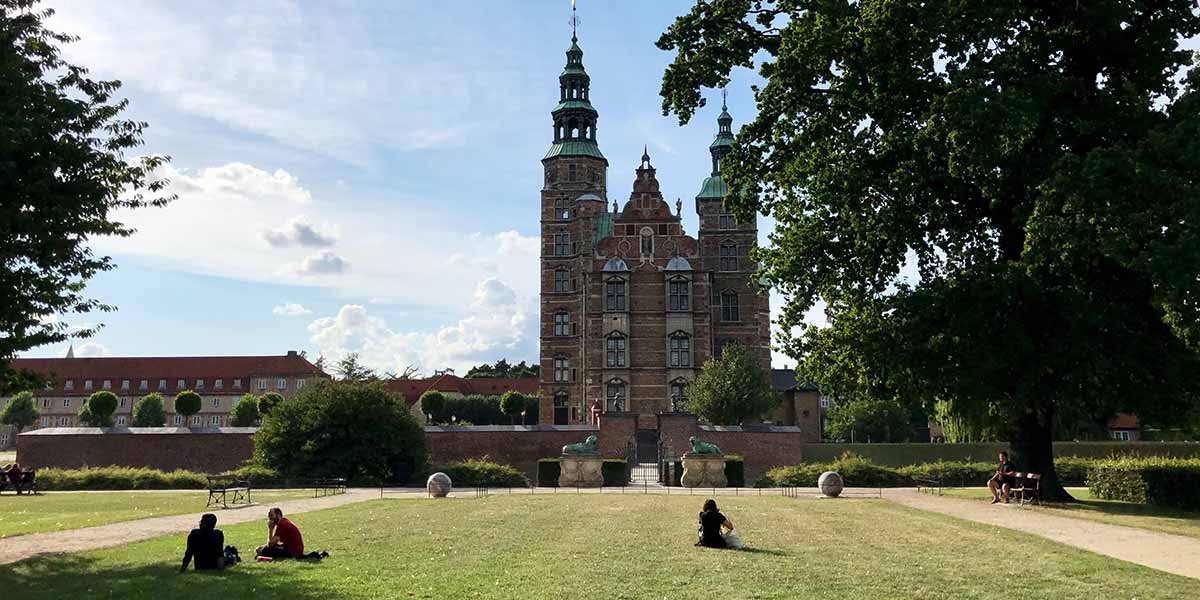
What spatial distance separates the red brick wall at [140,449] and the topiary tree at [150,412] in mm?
33041

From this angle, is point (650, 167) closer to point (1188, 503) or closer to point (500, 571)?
point (1188, 503)

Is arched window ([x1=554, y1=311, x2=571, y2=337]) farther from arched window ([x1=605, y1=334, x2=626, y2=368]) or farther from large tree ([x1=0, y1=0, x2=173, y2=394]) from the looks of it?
large tree ([x1=0, y1=0, x2=173, y2=394])

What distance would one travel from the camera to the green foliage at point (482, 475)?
33.8 m

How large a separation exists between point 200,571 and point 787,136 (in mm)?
16758

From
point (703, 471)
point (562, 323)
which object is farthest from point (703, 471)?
point (562, 323)

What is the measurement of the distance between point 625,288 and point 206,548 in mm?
49039

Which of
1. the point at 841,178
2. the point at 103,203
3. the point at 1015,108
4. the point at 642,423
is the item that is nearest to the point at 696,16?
the point at 841,178

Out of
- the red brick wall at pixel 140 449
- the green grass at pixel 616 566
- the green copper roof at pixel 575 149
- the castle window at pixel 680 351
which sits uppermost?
the green copper roof at pixel 575 149

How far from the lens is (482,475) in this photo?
34.0 meters

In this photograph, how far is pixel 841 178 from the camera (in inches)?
813

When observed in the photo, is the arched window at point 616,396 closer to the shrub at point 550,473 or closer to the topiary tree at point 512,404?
the topiary tree at point 512,404

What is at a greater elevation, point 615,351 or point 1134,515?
point 615,351

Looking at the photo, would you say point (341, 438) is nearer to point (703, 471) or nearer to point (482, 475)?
point (482, 475)

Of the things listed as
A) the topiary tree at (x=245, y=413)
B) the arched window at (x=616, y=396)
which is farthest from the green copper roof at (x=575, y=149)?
the topiary tree at (x=245, y=413)
